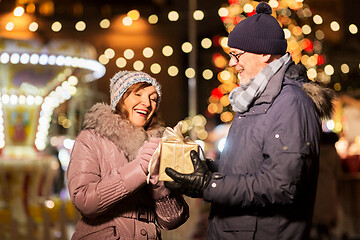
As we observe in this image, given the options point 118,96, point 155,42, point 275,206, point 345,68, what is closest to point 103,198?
point 118,96

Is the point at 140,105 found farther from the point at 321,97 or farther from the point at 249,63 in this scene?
the point at 321,97

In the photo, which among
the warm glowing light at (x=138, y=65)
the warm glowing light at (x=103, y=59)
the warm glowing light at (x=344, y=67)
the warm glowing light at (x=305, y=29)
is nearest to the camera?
the warm glowing light at (x=305, y=29)

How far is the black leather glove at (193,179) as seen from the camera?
2.93 metres

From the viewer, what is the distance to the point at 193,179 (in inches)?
116

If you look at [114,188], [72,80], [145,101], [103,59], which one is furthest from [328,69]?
[103,59]

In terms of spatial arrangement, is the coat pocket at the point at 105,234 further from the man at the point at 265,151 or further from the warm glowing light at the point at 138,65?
the warm glowing light at the point at 138,65

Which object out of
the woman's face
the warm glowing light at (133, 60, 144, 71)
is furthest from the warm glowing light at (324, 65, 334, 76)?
the woman's face

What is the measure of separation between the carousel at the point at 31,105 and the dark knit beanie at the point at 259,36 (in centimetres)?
601

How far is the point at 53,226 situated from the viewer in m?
7.86

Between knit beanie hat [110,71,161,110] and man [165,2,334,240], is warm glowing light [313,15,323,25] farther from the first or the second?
man [165,2,334,240]

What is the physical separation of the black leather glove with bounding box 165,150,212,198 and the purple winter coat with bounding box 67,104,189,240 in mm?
351

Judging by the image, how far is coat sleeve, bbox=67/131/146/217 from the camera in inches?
130

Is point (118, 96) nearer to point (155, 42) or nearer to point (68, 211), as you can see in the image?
point (68, 211)

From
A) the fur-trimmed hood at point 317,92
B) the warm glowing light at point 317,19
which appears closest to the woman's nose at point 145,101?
the fur-trimmed hood at point 317,92
